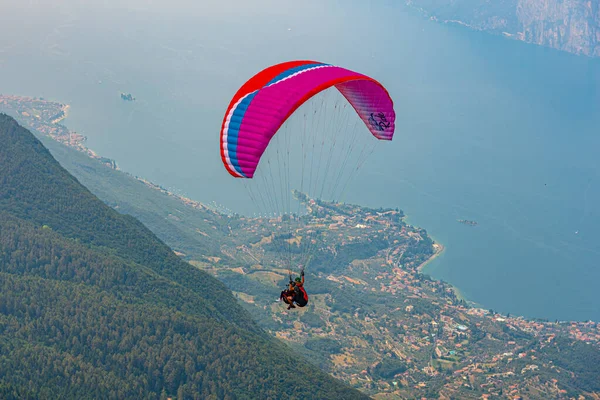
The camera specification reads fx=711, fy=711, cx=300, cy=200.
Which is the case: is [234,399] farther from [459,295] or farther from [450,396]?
[459,295]

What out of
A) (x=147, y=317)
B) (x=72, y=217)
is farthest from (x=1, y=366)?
(x=72, y=217)

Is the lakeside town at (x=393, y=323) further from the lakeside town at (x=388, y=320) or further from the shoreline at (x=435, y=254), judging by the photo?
the shoreline at (x=435, y=254)

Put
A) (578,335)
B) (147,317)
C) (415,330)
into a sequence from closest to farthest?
(147,317)
(415,330)
(578,335)

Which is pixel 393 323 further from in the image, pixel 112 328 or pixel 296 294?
pixel 296 294

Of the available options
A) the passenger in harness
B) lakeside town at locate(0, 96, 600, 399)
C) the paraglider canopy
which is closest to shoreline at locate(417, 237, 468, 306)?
lakeside town at locate(0, 96, 600, 399)

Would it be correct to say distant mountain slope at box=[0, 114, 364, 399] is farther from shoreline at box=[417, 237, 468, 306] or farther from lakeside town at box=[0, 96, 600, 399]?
shoreline at box=[417, 237, 468, 306]

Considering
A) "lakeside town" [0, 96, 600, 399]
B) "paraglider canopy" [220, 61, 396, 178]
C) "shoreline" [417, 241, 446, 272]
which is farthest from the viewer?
"shoreline" [417, 241, 446, 272]
